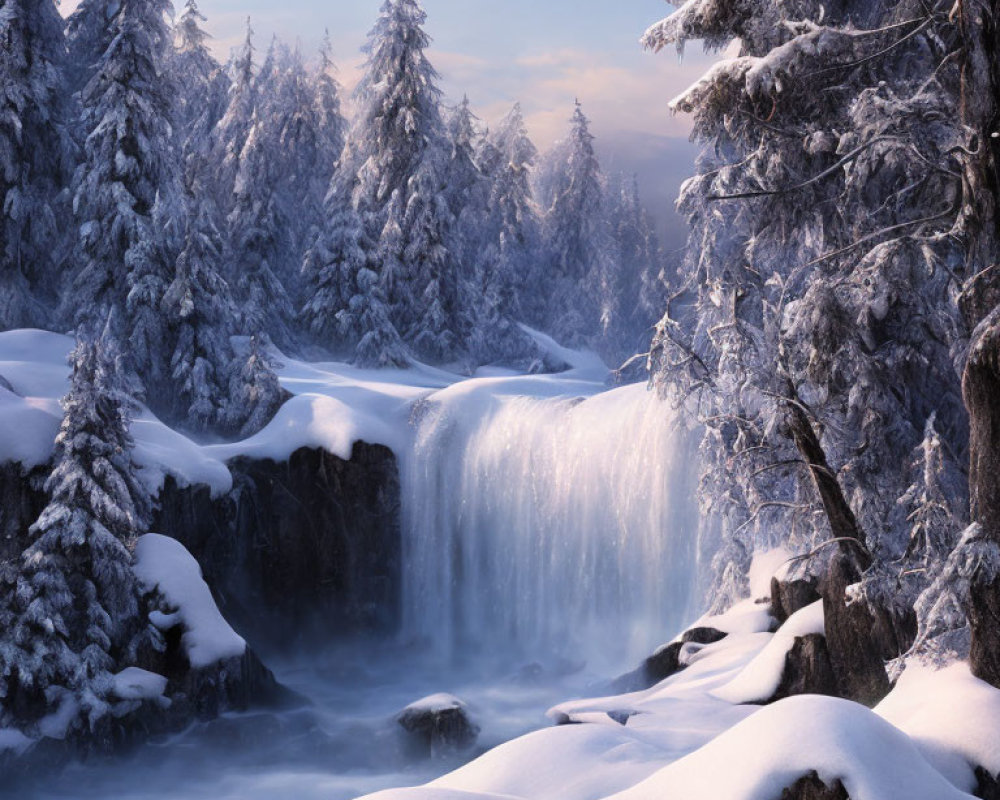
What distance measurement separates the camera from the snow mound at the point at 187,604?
14.7m

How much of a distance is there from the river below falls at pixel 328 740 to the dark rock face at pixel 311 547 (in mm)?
1192

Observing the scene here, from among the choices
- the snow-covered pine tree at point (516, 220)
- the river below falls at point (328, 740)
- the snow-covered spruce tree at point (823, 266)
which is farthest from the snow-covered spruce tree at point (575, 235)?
the snow-covered spruce tree at point (823, 266)

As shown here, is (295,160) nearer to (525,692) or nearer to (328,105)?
(328,105)

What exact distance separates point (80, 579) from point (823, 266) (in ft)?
33.4

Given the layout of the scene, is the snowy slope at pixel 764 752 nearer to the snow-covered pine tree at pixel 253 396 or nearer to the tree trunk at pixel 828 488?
the tree trunk at pixel 828 488

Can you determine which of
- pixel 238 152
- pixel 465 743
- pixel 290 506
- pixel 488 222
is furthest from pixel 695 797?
pixel 488 222

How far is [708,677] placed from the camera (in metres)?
12.3

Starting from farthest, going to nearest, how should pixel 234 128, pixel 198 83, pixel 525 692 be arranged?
pixel 198 83 < pixel 234 128 < pixel 525 692

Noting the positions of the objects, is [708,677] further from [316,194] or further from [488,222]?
[488,222]

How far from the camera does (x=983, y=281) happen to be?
25.2 ft

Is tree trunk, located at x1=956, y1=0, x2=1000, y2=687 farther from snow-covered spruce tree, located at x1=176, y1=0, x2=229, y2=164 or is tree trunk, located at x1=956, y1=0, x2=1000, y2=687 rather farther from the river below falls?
snow-covered spruce tree, located at x1=176, y1=0, x2=229, y2=164

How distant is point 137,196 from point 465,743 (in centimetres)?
1527

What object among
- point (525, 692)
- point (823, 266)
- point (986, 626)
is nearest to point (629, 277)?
point (525, 692)

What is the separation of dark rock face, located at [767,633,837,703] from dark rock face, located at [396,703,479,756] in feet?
16.8
